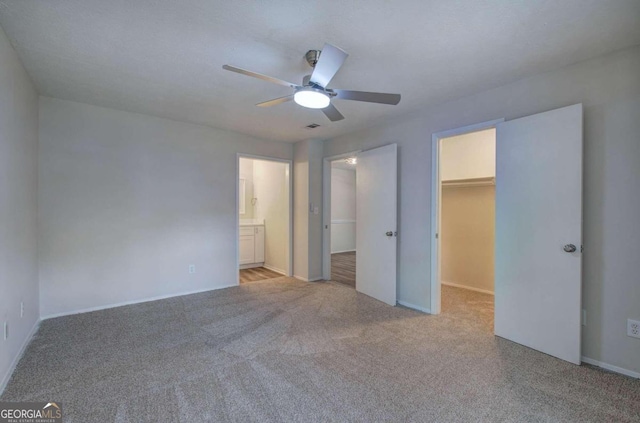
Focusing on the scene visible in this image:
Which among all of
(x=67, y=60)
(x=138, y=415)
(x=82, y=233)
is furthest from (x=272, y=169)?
(x=138, y=415)

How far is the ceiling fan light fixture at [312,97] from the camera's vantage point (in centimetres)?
206

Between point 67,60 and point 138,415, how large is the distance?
2.66 metres

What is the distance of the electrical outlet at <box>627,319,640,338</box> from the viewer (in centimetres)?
208

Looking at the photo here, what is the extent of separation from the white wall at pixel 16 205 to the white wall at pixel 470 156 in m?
4.30

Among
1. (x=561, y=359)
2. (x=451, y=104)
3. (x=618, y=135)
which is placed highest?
(x=451, y=104)

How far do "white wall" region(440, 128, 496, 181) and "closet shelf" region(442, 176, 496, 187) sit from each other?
1.7 inches

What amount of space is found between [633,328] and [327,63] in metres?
2.85

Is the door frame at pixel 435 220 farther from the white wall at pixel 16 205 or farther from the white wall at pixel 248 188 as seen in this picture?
the white wall at pixel 248 188

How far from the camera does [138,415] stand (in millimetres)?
1660

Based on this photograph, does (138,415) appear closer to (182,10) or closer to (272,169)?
(182,10)

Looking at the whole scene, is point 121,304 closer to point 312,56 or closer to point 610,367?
point 312,56

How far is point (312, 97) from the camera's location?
2.14 metres

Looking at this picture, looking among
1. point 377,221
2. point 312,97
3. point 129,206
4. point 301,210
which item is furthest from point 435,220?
point 129,206

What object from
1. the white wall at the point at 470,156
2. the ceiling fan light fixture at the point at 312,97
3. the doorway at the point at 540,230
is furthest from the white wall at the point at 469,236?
the ceiling fan light fixture at the point at 312,97
